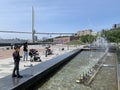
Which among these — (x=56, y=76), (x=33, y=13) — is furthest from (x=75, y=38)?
(x=56, y=76)

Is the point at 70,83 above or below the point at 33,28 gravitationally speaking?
below

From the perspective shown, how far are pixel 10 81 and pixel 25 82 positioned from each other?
1.59 feet

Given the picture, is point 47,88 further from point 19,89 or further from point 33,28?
point 33,28

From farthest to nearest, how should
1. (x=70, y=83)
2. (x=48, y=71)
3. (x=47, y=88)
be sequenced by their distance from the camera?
(x=48, y=71)
(x=70, y=83)
(x=47, y=88)

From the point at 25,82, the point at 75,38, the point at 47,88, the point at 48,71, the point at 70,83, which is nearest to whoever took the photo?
the point at 25,82

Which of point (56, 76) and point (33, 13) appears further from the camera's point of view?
point (33, 13)

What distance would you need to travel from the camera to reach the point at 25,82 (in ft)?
29.1

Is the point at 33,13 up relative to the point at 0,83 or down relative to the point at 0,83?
up

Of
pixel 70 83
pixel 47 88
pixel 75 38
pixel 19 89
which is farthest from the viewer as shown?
pixel 75 38

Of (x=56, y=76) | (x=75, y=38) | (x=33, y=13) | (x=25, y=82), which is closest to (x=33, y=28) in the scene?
(x=33, y=13)

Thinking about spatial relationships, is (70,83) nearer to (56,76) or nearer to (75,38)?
(56,76)

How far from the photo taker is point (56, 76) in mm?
13133

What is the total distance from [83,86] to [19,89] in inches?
135

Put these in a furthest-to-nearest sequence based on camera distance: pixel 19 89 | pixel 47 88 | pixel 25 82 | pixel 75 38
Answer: pixel 75 38 → pixel 47 88 → pixel 25 82 → pixel 19 89
